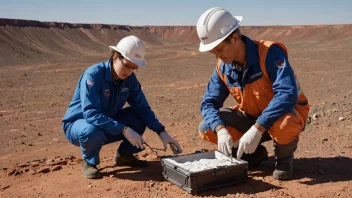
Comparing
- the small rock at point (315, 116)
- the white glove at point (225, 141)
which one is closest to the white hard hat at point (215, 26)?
the white glove at point (225, 141)

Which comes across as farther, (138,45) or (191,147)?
(191,147)

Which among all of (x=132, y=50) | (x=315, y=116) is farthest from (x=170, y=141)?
(x=315, y=116)

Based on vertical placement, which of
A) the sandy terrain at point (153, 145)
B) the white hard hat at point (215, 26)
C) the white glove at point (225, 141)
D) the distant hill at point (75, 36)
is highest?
the distant hill at point (75, 36)

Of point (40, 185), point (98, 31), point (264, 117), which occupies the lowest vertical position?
point (40, 185)

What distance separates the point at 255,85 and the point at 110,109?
4.65 feet

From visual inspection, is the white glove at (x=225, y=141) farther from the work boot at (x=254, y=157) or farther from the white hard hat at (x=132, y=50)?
the white hard hat at (x=132, y=50)

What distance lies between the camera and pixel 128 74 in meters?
3.91

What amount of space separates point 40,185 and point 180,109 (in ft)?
19.1

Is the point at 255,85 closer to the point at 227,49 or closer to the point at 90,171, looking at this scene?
A: the point at 227,49

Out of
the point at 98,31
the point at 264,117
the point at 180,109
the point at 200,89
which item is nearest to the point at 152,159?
the point at 264,117

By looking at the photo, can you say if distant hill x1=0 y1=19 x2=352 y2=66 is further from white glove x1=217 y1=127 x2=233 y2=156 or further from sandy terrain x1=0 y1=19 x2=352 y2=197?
white glove x1=217 y1=127 x2=233 y2=156

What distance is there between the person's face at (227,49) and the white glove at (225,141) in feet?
2.01

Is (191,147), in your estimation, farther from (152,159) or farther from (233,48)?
(233,48)

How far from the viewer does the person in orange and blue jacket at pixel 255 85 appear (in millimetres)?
3445
